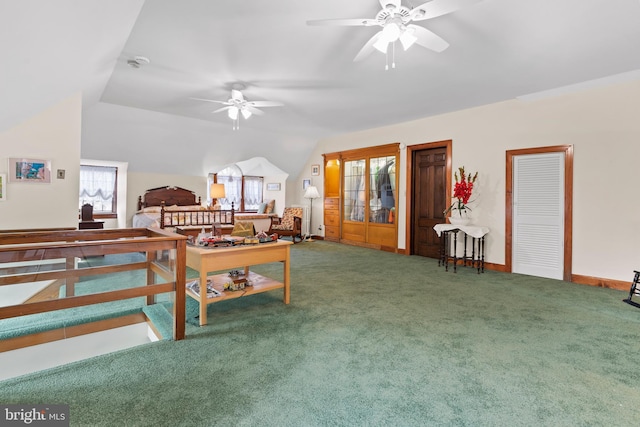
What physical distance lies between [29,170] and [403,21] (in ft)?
14.0

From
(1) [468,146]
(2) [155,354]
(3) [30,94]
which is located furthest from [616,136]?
(3) [30,94]

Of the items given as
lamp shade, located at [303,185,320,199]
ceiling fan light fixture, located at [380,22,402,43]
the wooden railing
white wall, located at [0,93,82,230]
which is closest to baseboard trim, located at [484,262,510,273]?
ceiling fan light fixture, located at [380,22,402,43]

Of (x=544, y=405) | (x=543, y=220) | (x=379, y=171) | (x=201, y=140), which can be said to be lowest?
(x=544, y=405)

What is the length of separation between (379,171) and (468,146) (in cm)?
196

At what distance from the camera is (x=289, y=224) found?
7.92 meters

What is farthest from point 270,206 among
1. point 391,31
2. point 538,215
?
point 391,31

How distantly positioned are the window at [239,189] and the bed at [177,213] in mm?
905

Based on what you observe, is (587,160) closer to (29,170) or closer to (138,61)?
(138,61)

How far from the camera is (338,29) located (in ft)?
9.14

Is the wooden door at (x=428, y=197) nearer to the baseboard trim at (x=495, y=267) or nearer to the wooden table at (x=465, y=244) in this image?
the wooden table at (x=465, y=244)

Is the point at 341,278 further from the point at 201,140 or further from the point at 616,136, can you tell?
the point at 201,140

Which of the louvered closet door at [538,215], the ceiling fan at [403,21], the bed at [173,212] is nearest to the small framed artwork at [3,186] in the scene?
the bed at [173,212]

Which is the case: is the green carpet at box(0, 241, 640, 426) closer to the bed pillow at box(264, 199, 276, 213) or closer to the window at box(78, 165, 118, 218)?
the window at box(78, 165, 118, 218)

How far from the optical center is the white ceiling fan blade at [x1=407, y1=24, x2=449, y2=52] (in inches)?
94.9
